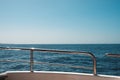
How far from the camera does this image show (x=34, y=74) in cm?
330

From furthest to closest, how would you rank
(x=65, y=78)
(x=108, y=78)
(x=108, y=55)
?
(x=65, y=78)
(x=108, y=78)
(x=108, y=55)

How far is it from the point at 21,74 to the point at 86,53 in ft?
3.60

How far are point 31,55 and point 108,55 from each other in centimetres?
120

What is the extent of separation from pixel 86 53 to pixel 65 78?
Answer: 1.82 feet

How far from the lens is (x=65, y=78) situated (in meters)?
3.21

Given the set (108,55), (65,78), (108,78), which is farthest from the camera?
(65,78)

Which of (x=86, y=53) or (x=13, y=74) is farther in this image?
(x=13, y=74)

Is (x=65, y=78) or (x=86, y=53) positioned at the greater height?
(x=86, y=53)

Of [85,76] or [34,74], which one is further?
[34,74]

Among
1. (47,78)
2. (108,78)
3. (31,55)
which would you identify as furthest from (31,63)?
(108,78)

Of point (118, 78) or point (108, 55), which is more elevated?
point (108, 55)

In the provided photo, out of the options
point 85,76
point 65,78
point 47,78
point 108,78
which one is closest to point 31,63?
point 47,78

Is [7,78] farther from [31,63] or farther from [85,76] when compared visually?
[85,76]

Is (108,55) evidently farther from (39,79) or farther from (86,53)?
(39,79)
